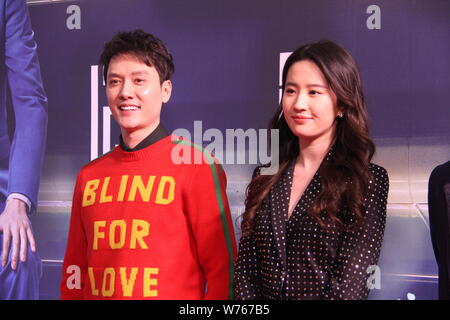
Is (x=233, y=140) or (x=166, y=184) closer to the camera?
(x=166, y=184)

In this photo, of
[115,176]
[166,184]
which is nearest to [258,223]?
[166,184]

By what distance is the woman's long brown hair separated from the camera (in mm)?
1780

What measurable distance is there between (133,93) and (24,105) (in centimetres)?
80

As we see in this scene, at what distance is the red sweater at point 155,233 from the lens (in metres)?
2.10

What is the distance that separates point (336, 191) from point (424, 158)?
2.22 ft

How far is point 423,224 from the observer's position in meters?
2.30

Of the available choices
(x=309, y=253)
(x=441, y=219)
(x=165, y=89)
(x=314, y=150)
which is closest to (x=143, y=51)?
(x=165, y=89)

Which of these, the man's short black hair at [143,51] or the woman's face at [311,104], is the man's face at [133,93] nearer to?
the man's short black hair at [143,51]

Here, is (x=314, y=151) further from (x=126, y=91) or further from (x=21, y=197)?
(x=21, y=197)

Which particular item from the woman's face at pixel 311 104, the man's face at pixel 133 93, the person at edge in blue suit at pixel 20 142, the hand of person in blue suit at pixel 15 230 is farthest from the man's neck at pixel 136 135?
the hand of person in blue suit at pixel 15 230

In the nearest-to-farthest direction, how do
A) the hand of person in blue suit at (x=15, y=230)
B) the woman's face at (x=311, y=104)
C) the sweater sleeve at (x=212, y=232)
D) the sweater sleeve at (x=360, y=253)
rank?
the sweater sleeve at (x=360, y=253), the woman's face at (x=311, y=104), the sweater sleeve at (x=212, y=232), the hand of person in blue suit at (x=15, y=230)

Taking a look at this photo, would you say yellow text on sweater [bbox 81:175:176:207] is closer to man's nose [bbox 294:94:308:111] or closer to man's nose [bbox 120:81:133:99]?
man's nose [bbox 120:81:133:99]

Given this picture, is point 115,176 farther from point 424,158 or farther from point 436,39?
point 436,39

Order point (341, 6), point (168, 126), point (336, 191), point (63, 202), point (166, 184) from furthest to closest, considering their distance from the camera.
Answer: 1. point (63, 202)
2. point (168, 126)
3. point (341, 6)
4. point (166, 184)
5. point (336, 191)
